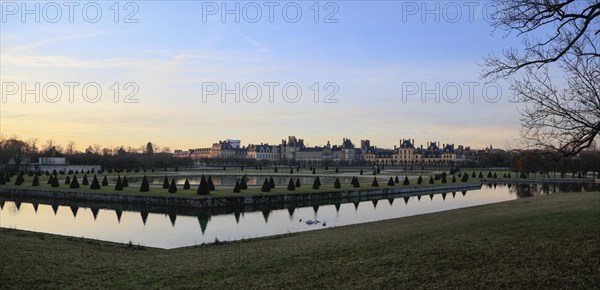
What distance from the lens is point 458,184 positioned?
41.1 meters

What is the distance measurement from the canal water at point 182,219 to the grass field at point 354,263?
4.40 m

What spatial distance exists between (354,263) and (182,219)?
13.3 meters

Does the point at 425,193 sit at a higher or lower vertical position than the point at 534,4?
lower

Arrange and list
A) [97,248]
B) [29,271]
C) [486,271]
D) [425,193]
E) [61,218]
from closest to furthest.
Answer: [486,271]
[29,271]
[97,248]
[61,218]
[425,193]

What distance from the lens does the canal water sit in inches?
637

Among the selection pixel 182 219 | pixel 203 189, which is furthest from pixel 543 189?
pixel 182 219

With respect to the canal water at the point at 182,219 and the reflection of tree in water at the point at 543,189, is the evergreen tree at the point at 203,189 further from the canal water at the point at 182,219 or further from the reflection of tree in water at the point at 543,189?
the reflection of tree in water at the point at 543,189

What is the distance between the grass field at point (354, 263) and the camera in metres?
6.82

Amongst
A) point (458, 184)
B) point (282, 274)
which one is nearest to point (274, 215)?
point (282, 274)

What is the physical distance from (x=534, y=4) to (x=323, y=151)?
5929 inches

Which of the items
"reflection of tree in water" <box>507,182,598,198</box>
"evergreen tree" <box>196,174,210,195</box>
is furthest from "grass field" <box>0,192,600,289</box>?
"reflection of tree in water" <box>507,182,598,198</box>

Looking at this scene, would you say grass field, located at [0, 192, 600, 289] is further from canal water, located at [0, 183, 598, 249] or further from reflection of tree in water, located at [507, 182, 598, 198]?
reflection of tree in water, located at [507, 182, 598, 198]

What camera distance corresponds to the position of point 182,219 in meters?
20.3

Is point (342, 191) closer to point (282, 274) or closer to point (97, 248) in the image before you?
point (97, 248)
